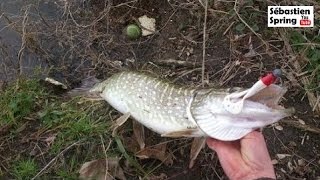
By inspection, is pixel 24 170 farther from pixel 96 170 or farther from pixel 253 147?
pixel 253 147

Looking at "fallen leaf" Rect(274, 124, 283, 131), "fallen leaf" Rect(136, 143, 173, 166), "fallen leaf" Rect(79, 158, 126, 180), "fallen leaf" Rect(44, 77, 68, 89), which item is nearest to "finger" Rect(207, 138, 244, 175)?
"fallen leaf" Rect(136, 143, 173, 166)

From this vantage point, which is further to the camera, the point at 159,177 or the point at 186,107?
the point at 159,177

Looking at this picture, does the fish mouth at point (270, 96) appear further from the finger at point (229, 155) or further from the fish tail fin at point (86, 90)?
the fish tail fin at point (86, 90)

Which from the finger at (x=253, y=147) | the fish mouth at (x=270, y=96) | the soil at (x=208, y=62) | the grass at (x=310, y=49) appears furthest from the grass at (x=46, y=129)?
the grass at (x=310, y=49)

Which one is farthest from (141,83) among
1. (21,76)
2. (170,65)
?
(21,76)

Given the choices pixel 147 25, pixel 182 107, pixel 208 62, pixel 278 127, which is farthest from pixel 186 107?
pixel 147 25

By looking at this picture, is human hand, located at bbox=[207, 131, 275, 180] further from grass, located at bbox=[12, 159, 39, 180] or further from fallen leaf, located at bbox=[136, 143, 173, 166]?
grass, located at bbox=[12, 159, 39, 180]
